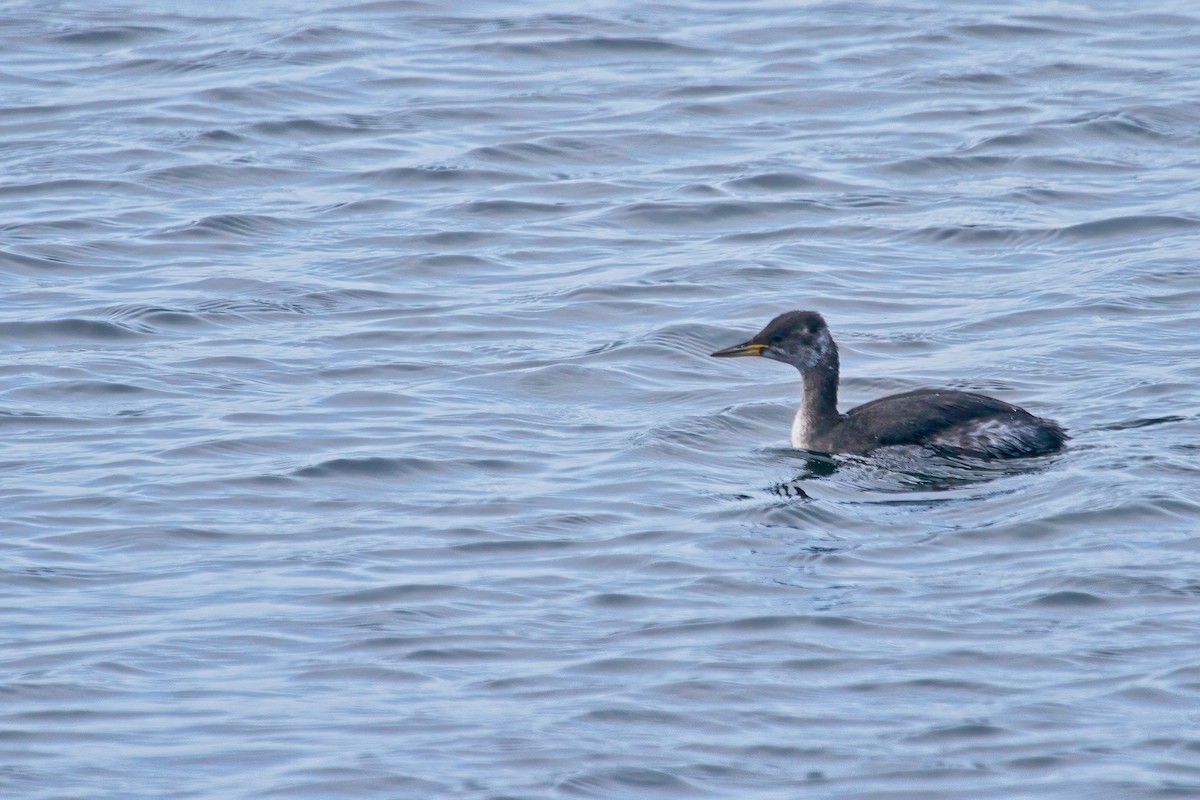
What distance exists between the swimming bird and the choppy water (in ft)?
Result: 0.66

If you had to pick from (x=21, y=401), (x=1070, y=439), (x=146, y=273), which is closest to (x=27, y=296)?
(x=146, y=273)

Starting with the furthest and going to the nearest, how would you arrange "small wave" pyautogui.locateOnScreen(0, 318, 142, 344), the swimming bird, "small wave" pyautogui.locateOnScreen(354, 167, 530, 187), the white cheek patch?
"small wave" pyautogui.locateOnScreen(354, 167, 530, 187) → "small wave" pyautogui.locateOnScreen(0, 318, 142, 344) → the white cheek patch → the swimming bird

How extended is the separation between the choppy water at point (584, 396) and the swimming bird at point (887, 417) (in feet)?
0.66

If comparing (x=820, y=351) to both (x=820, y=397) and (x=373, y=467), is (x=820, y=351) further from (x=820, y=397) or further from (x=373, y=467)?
(x=373, y=467)

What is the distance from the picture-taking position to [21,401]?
12.3 meters

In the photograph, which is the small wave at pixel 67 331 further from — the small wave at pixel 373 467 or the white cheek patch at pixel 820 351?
the white cheek patch at pixel 820 351

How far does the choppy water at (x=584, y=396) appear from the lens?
301 inches

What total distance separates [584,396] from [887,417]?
2.07 metres

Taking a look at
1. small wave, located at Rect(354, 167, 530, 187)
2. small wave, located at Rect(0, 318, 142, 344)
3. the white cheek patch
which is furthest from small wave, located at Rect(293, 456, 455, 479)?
small wave, located at Rect(354, 167, 530, 187)

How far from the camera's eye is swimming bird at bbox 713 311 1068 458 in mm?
10945

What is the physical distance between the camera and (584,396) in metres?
12.5

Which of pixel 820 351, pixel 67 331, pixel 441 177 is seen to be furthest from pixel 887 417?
pixel 441 177

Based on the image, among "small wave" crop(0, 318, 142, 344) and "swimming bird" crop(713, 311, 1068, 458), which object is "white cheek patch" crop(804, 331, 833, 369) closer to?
"swimming bird" crop(713, 311, 1068, 458)

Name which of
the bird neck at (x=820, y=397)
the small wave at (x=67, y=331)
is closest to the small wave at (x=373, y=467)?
the bird neck at (x=820, y=397)
